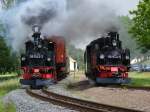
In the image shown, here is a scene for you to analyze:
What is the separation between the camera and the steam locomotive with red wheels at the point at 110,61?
2669cm

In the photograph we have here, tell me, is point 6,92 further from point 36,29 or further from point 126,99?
point 126,99

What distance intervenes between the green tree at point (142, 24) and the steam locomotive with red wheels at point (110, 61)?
8.30 metres

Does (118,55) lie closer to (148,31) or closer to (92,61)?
(92,61)

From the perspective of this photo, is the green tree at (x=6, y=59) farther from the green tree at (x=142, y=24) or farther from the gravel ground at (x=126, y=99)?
the gravel ground at (x=126, y=99)

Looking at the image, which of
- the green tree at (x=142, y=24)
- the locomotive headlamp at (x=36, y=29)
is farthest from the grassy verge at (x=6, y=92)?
the green tree at (x=142, y=24)

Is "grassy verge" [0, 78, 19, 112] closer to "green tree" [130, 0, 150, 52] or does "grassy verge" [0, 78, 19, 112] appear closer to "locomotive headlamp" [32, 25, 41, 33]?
"locomotive headlamp" [32, 25, 41, 33]

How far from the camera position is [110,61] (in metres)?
27.1

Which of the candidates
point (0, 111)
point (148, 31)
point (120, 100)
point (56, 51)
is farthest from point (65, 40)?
point (0, 111)

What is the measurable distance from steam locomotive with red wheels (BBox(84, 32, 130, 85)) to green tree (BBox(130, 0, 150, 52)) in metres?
8.30

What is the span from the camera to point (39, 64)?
27859 mm

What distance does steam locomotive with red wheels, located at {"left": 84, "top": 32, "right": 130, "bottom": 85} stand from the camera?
26.7 metres

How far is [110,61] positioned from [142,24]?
10.3 metres

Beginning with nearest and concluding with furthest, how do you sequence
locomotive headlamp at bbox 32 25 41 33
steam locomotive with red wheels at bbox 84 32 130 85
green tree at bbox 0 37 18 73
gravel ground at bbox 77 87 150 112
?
gravel ground at bbox 77 87 150 112 < steam locomotive with red wheels at bbox 84 32 130 85 < locomotive headlamp at bbox 32 25 41 33 < green tree at bbox 0 37 18 73

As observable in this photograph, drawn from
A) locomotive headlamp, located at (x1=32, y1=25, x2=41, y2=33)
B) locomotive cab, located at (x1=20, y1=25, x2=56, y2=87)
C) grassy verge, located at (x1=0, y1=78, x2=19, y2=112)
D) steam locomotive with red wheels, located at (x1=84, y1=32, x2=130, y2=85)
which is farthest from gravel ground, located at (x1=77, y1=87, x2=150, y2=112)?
locomotive headlamp, located at (x1=32, y1=25, x2=41, y2=33)
